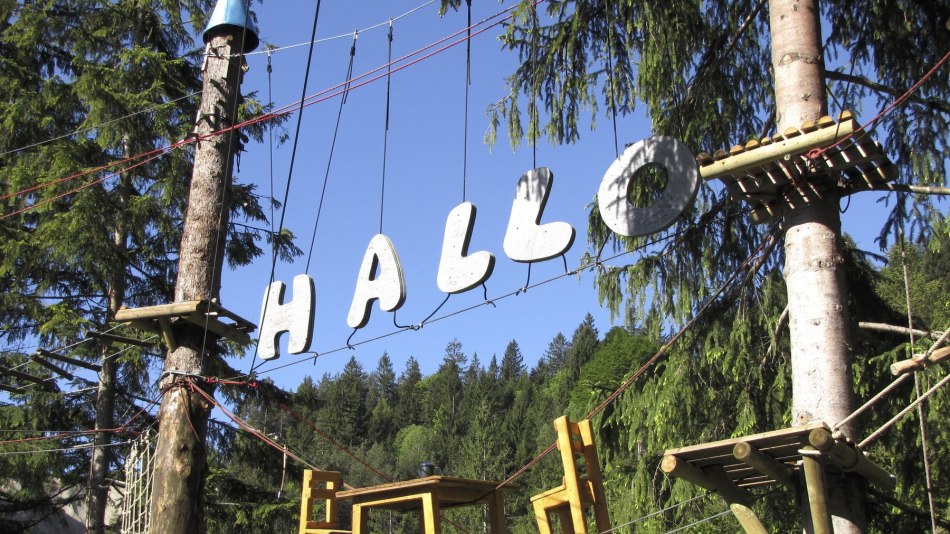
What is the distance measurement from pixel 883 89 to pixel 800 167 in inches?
66.9

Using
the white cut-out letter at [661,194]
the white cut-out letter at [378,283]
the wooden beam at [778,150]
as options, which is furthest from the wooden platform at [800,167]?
the white cut-out letter at [378,283]

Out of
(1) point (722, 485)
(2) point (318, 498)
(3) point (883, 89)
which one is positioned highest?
(3) point (883, 89)

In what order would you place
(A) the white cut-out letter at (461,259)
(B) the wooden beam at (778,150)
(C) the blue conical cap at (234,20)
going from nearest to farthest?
(B) the wooden beam at (778,150) → (A) the white cut-out letter at (461,259) → (C) the blue conical cap at (234,20)

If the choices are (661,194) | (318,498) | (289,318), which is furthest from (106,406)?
(661,194)

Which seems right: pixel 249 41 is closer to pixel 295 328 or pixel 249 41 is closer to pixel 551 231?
pixel 295 328

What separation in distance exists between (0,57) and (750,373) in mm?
11972

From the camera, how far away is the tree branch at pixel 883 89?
21.3 feet

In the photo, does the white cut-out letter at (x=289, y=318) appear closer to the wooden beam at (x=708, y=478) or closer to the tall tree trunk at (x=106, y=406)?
the wooden beam at (x=708, y=478)

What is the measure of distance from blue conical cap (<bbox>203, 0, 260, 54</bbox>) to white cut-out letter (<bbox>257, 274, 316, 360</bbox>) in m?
2.21

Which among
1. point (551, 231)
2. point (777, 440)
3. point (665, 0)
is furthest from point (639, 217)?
point (665, 0)

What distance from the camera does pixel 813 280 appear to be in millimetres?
5199

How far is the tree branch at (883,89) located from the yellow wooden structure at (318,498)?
4.28m

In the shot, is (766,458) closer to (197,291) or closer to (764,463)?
(764,463)

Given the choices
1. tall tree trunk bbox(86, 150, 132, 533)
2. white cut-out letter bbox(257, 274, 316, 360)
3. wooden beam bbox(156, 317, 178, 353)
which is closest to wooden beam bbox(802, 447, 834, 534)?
white cut-out letter bbox(257, 274, 316, 360)
